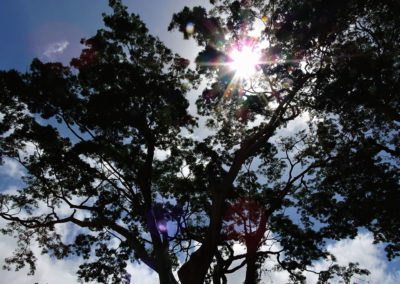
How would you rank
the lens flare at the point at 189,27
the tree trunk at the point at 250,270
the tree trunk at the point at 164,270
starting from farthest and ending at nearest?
1. the lens flare at the point at 189,27
2. the tree trunk at the point at 250,270
3. the tree trunk at the point at 164,270

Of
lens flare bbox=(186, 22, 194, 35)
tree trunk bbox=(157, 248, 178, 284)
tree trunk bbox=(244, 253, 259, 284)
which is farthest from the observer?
lens flare bbox=(186, 22, 194, 35)

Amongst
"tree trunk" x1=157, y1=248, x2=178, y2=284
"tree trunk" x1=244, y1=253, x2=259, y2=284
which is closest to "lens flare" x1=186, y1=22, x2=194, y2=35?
"tree trunk" x1=157, y1=248, x2=178, y2=284

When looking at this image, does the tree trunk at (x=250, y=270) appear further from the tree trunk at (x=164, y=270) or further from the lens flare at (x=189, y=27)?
the lens flare at (x=189, y=27)

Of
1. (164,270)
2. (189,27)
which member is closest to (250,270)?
(164,270)

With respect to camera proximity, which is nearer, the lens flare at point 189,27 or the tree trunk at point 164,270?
the tree trunk at point 164,270

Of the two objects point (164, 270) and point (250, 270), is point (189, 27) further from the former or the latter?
point (250, 270)

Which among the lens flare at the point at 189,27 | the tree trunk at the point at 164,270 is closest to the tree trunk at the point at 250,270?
the tree trunk at the point at 164,270

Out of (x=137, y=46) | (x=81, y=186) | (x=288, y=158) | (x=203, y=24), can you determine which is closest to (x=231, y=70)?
(x=203, y=24)

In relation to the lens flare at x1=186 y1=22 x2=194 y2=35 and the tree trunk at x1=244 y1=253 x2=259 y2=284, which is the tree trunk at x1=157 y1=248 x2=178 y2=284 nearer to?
the tree trunk at x1=244 y1=253 x2=259 y2=284

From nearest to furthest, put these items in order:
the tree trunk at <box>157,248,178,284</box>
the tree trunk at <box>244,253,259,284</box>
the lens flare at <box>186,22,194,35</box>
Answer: the tree trunk at <box>157,248,178,284</box> < the tree trunk at <box>244,253,259,284</box> < the lens flare at <box>186,22,194,35</box>

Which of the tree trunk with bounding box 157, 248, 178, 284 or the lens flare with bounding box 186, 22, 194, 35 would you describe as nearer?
the tree trunk with bounding box 157, 248, 178, 284

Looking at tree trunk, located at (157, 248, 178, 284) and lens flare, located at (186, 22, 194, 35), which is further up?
lens flare, located at (186, 22, 194, 35)

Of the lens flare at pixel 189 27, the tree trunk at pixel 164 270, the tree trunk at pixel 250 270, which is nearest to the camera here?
the tree trunk at pixel 164 270

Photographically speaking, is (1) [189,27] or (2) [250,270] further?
(1) [189,27]
